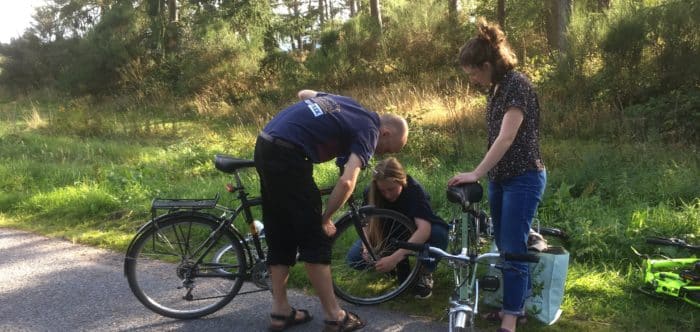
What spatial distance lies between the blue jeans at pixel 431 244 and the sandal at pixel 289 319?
0.61 m

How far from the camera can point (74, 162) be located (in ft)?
31.6

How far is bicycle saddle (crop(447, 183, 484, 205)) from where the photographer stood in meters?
3.06

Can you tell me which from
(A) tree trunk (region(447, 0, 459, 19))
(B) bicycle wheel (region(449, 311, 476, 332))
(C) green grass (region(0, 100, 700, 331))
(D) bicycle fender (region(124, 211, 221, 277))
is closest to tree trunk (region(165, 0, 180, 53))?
(A) tree trunk (region(447, 0, 459, 19))

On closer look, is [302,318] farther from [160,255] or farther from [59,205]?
[59,205]

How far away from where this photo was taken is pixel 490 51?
301 centimetres

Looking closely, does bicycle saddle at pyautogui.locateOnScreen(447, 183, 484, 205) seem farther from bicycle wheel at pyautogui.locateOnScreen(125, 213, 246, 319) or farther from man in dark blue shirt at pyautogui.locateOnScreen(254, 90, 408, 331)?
bicycle wheel at pyautogui.locateOnScreen(125, 213, 246, 319)

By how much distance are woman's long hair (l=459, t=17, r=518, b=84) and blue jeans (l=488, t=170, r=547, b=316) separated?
0.64 meters

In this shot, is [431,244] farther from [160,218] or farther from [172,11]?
[172,11]

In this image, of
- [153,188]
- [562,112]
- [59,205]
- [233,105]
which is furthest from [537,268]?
[233,105]

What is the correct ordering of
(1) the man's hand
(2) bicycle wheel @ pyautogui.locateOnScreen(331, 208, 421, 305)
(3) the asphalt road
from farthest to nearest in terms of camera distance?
(2) bicycle wheel @ pyautogui.locateOnScreen(331, 208, 421, 305), (3) the asphalt road, (1) the man's hand

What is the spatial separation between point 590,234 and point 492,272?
1459mm

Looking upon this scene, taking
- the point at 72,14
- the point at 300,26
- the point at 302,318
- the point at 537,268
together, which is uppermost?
the point at 72,14

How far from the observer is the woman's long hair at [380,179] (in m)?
3.93

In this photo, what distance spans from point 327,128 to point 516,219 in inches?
49.2
